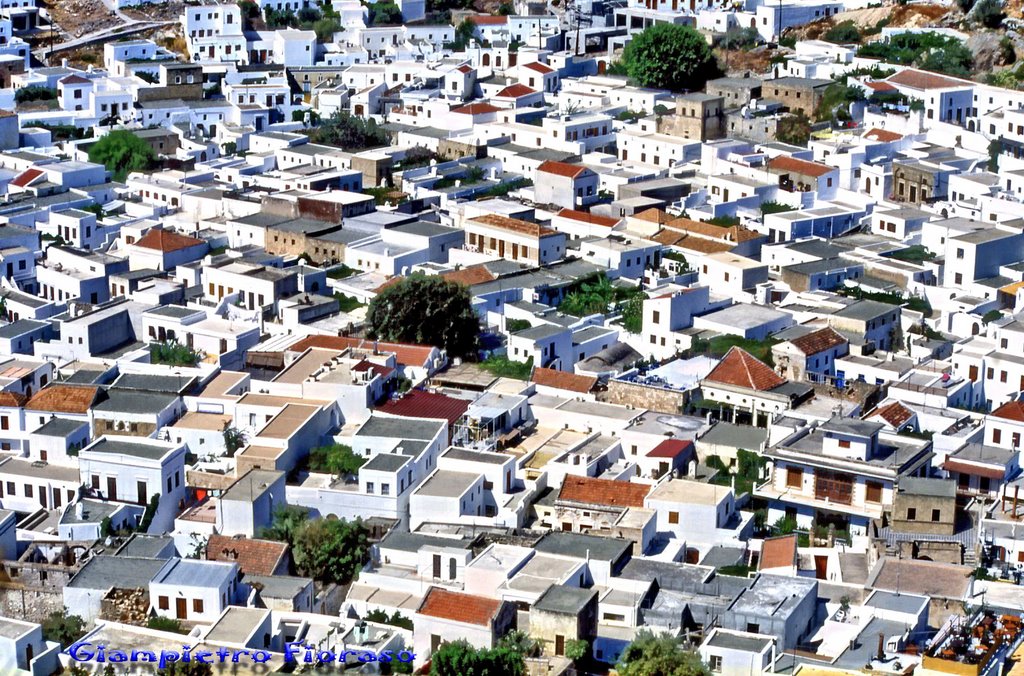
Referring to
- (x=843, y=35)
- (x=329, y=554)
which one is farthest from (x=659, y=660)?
(x=843, y=35)

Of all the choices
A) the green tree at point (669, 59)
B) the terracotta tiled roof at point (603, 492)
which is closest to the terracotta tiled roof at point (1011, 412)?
the terracotta tiled roof at point (603, 492)

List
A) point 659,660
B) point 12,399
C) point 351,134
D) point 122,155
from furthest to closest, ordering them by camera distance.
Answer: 1. point 351,134
2. point 122,155
3. point 12,399
4. point 659,660

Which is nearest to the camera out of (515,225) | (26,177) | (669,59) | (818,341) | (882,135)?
(818,341)

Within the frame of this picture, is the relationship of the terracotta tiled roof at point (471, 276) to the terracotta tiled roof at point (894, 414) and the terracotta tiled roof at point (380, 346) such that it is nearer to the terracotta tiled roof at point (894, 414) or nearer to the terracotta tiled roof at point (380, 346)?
the terracotta tiled roof at point (380, 346)

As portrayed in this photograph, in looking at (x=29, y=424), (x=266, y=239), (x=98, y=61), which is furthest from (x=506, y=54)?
(x=29, y=424)

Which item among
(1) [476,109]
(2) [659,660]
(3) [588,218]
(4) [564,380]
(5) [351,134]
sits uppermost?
(1) [476,109]

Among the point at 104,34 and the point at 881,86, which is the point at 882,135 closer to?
the point at 881,86

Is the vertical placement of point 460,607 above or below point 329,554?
above

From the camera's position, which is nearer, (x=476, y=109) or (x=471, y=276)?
(x=471, y=276)
